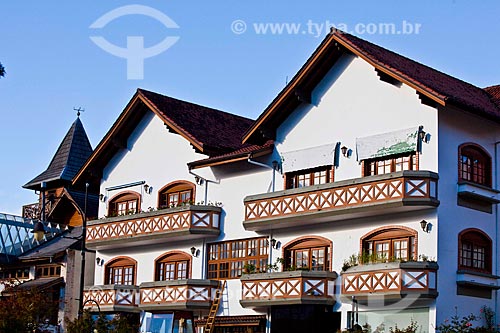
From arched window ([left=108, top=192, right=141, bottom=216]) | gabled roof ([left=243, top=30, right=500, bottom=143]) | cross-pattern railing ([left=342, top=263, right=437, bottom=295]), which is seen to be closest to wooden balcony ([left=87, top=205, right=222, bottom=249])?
arched window ([left=108, top=192, right=141, bottom=216])

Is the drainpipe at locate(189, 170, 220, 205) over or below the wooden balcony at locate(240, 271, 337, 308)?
over

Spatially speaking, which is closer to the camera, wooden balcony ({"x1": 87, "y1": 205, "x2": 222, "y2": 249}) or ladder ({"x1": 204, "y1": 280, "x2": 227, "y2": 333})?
ladder ({"x1": 204, "y1": 280, "x2": 227, "y2": 333})

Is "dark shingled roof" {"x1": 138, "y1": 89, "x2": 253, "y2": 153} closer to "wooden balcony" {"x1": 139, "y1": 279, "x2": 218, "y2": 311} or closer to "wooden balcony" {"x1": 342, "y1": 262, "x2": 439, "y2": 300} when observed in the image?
"wooden balcony" {"x1": 139, "y1": 279, "x2": 218, "y2": 311}

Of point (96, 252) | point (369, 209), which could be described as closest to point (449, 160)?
point (369, 209)

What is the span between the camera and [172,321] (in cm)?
4069

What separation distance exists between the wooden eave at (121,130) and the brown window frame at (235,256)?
5.41m

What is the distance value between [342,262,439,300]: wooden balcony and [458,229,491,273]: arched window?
2.16 meters

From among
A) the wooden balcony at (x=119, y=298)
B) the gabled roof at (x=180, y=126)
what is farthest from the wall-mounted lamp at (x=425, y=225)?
the wooden balcony at (x=119, y=298)

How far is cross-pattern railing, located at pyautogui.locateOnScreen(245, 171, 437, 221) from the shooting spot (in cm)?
3256

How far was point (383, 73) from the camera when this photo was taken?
3488cm

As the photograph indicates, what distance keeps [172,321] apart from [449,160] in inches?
544

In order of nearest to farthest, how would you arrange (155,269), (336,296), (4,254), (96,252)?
(336,296) < (155,269) < (96,252) < (4,254)

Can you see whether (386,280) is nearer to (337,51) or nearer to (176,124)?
(337,51)

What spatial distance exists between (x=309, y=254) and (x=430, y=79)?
7.89m
